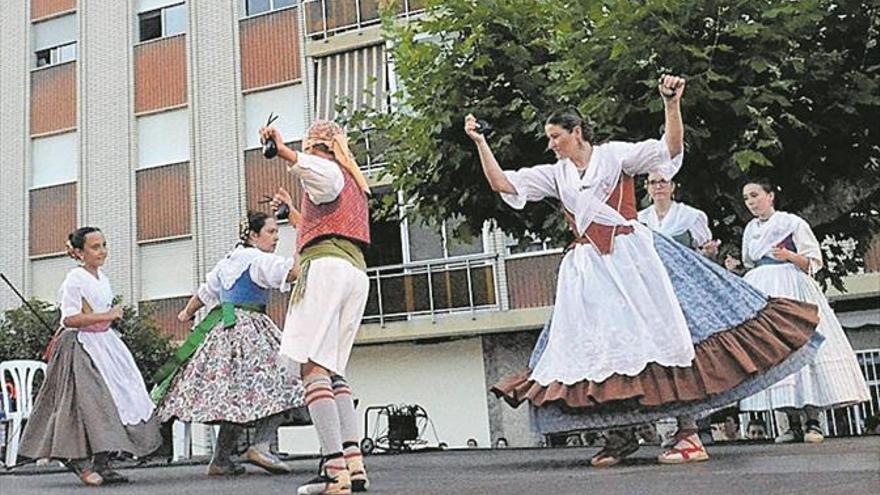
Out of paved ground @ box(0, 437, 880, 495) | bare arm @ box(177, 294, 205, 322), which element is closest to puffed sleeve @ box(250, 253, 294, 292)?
bare arm @ box(177, 294, 205, 322)

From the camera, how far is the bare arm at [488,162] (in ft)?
19.1

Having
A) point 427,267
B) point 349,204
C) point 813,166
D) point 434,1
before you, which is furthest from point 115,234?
point 349,204

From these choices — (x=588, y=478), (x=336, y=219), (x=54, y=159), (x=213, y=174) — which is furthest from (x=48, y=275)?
(x=588, y=478)

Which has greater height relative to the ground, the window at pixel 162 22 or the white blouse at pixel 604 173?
the window at pixel 162 22

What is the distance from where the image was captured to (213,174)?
24.6m

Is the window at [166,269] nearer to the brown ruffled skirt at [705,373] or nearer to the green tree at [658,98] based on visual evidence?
the green tree at [658,98]

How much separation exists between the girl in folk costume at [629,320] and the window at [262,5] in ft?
64.5

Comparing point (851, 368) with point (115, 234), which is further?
point (115, 234)

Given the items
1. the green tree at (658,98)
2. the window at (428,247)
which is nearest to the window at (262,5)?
the window at (428,247)

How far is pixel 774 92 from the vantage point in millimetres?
9430

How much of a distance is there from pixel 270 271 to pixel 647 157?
2398 millimetres

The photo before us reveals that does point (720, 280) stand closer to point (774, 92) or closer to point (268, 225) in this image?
point (268, 225)

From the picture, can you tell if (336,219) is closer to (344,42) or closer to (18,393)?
(18,393)

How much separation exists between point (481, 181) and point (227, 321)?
387 centimetres
